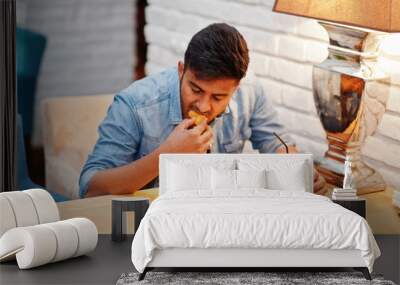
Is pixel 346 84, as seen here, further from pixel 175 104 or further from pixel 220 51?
pixel 175 104

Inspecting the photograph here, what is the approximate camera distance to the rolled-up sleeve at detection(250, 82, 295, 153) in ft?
21.3

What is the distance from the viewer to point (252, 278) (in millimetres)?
4973

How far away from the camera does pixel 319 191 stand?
6.49m

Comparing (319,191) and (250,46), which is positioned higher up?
(250,46)

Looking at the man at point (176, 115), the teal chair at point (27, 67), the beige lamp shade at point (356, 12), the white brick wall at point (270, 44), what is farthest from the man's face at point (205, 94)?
the teal chair at point (27, 67)

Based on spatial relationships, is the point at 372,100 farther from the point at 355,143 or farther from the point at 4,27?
the point at 4,27

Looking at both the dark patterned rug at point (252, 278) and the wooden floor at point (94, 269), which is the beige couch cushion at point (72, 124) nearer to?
the wooden floor at point (94, 269)

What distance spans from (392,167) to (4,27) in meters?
3.04

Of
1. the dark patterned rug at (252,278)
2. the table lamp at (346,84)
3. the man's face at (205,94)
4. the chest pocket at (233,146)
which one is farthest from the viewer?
the chest pocket at (233,146)

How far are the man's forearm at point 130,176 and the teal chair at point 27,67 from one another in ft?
2.24

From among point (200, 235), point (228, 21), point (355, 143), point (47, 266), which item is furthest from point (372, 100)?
point (47, 266)

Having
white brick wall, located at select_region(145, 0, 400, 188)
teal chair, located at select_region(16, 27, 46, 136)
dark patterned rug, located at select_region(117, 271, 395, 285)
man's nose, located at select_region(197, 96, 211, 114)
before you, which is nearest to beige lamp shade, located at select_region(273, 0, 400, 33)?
white brick wall, located at select_region(145, 0, 400, 188)

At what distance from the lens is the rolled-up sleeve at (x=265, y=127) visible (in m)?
6.48

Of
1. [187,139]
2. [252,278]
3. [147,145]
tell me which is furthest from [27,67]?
[252,278]
